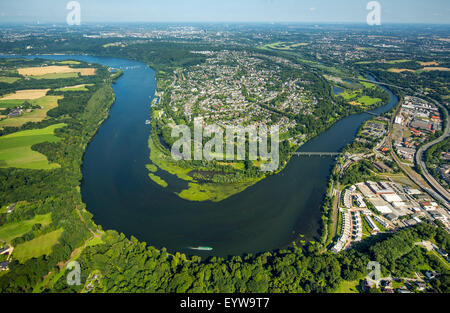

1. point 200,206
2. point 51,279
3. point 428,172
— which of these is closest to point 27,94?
point 51,279

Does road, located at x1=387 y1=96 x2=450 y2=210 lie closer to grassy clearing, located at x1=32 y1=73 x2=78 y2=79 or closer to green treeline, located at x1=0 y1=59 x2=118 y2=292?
green treeline, located at x1=0 y1=59 x2=118 y2=292

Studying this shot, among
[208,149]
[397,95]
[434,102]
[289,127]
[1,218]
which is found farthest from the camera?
[397,95]

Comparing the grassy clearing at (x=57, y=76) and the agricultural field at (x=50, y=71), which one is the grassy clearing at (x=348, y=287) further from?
the agricultural field at (x=50, y=71)

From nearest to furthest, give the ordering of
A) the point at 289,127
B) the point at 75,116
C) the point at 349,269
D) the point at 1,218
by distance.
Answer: the point at 349,269 < the point at 1,218 < the point at 289,127 < the point at 75,116

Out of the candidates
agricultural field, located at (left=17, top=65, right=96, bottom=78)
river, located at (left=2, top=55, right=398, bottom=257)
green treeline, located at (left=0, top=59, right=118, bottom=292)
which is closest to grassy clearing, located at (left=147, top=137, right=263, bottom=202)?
river, located at (left=2, top=55, right=398, bottom=257)

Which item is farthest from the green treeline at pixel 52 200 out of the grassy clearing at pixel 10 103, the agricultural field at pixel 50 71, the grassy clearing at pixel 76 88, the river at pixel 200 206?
the agricultural field at pixel 50 71

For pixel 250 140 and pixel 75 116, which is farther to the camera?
pixel 75 116
